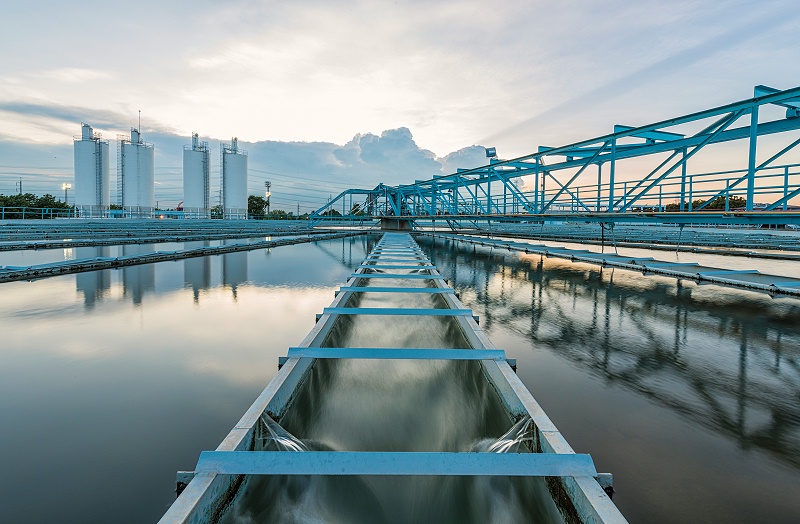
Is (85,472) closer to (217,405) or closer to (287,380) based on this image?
(217,405)

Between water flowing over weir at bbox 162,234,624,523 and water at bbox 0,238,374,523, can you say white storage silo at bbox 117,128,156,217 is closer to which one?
water at bbox 0,238,374,523

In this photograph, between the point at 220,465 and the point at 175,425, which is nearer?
the point at 220,465

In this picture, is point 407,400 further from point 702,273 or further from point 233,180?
point 233,180

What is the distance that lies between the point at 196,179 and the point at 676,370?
169 feet

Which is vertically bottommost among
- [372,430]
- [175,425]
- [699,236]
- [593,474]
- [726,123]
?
[372,430]

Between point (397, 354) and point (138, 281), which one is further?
point (138, 281)

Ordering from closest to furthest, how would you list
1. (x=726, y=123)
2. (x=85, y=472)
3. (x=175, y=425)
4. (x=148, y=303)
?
1. (x=85, y=472)
2. (x=175, y=425)
3. (x=148, y=303)
4. (x=726, y=123)

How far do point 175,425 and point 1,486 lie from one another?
33.8 inches

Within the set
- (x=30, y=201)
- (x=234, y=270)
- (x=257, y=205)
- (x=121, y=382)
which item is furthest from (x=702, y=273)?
(x=257, y=205)

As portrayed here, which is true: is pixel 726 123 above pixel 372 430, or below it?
above

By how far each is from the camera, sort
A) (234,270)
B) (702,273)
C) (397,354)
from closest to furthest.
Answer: (397,354) → (702,273) → (234,270)

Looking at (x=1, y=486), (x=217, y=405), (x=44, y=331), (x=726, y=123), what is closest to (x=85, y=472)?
(x=1, y=486)

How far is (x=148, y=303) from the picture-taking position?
6.27 meters

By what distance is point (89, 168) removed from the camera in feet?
134
